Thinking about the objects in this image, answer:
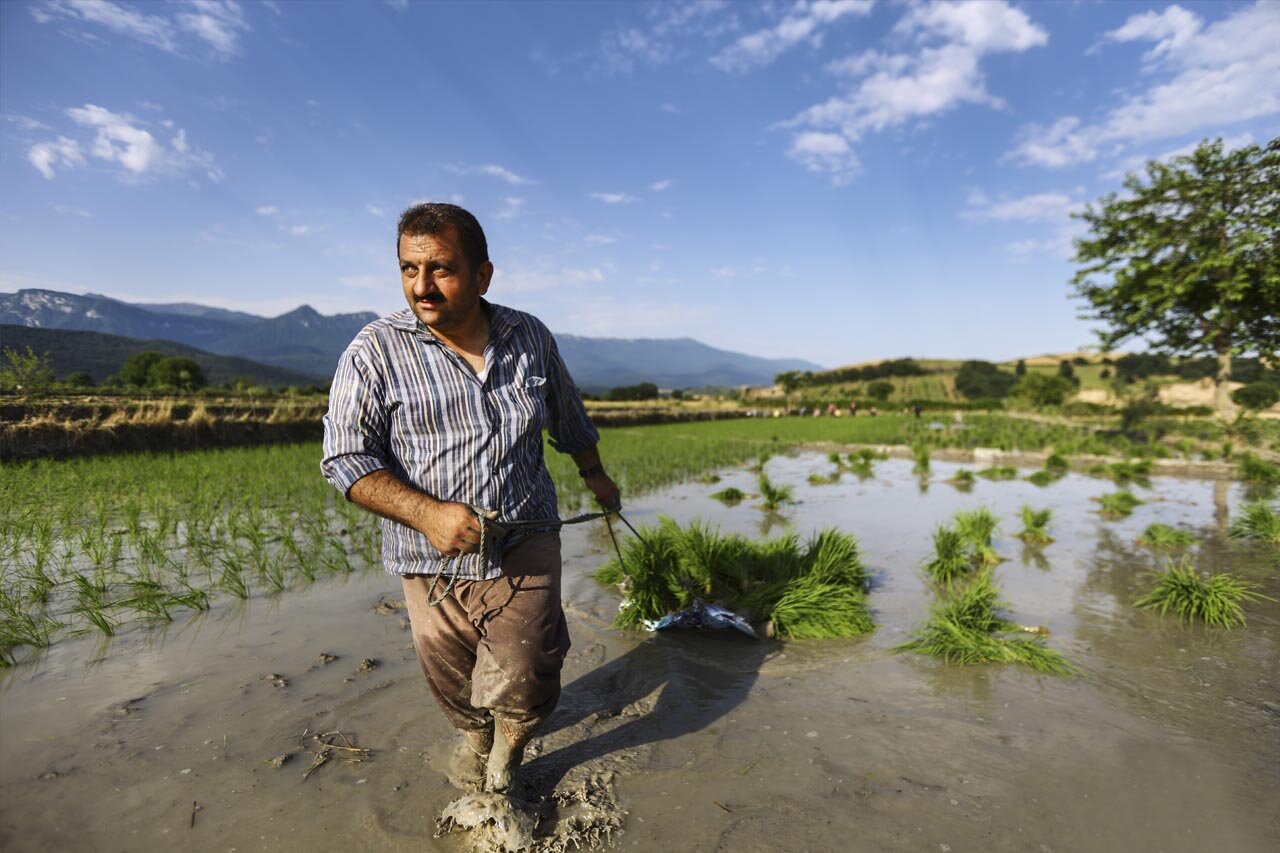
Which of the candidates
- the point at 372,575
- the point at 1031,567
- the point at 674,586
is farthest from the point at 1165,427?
the point at 372,575

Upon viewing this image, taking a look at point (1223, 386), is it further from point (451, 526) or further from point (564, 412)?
point (451, 526)

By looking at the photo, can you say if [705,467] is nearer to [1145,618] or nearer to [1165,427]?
[1145,618]

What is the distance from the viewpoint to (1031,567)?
5.28 metres

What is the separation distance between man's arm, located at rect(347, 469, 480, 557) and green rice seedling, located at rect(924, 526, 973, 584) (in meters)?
4.48

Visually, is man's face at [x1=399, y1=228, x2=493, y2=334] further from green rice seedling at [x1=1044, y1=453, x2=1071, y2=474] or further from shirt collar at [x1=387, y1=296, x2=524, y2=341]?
green rice seedling at [x1=1044, y1=453, x2=1071, y2=474]

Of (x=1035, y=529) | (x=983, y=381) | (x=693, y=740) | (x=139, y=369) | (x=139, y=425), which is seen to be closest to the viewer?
(x=693, y=740)

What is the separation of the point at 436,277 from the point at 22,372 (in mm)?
13064

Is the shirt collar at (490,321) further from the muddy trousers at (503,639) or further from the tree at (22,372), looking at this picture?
the tree at (22,372)

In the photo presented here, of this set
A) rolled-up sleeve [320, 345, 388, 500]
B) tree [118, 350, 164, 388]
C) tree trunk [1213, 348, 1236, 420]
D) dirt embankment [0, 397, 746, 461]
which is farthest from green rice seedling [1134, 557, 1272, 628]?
tree [118, 350, 164, 388]

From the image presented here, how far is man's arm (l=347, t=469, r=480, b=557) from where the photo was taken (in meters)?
1.60

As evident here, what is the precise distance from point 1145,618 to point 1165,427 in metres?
20.8

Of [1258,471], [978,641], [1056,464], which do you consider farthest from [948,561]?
[1056,464]

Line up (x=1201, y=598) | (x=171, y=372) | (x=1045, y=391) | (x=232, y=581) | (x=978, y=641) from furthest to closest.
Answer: (x=1045, y=391) < (x=171, y=372) < (x=232, y=581) < (x=1201, y=598) < (x=978, y=641)

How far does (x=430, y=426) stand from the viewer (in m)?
1.74
